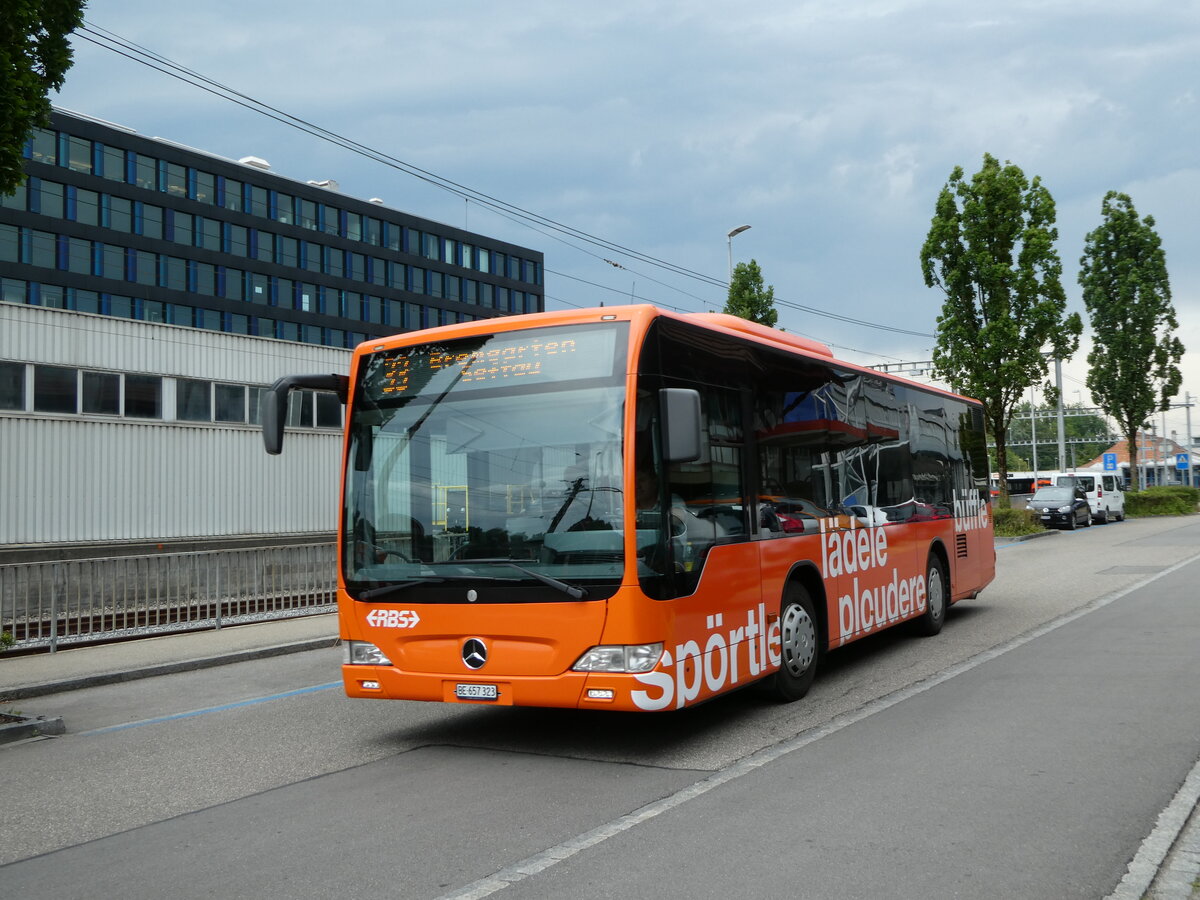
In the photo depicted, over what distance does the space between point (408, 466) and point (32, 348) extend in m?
18.5

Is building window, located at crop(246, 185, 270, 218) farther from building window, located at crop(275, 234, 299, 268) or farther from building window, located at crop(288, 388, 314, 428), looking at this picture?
building window, located at crop(288, 388, 314, 428)

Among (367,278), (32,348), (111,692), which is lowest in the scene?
(111,692)

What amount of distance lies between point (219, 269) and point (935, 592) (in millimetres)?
60319

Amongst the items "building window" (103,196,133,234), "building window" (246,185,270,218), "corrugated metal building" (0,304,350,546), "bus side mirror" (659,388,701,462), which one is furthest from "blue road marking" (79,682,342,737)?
"building window" (246,185,270,218)

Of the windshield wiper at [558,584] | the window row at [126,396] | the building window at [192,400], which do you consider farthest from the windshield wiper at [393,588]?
the building window at [192,400]

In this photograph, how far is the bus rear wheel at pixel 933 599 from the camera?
38.1 feet

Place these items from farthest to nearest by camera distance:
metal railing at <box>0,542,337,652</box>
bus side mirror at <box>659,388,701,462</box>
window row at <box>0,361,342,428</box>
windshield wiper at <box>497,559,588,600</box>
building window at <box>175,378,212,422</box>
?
building window at <box>175,378,212,422</box>
window row at <box>0,361,342,428</box>
metal railing at <box>0,542,337,652</box>
windshield wiper at <box>497,559,588,600</box>
bus side mirror at <box>659,388,701,462</box>

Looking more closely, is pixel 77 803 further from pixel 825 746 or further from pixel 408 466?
pixel 825 746

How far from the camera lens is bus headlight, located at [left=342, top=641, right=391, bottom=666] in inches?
278

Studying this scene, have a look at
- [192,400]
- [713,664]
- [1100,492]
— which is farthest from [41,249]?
[713,664]

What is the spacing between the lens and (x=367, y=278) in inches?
2923

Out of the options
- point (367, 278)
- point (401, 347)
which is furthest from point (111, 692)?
point (367, 278)

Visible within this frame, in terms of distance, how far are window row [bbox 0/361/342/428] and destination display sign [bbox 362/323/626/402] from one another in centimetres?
1530

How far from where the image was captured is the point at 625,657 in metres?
6.29
